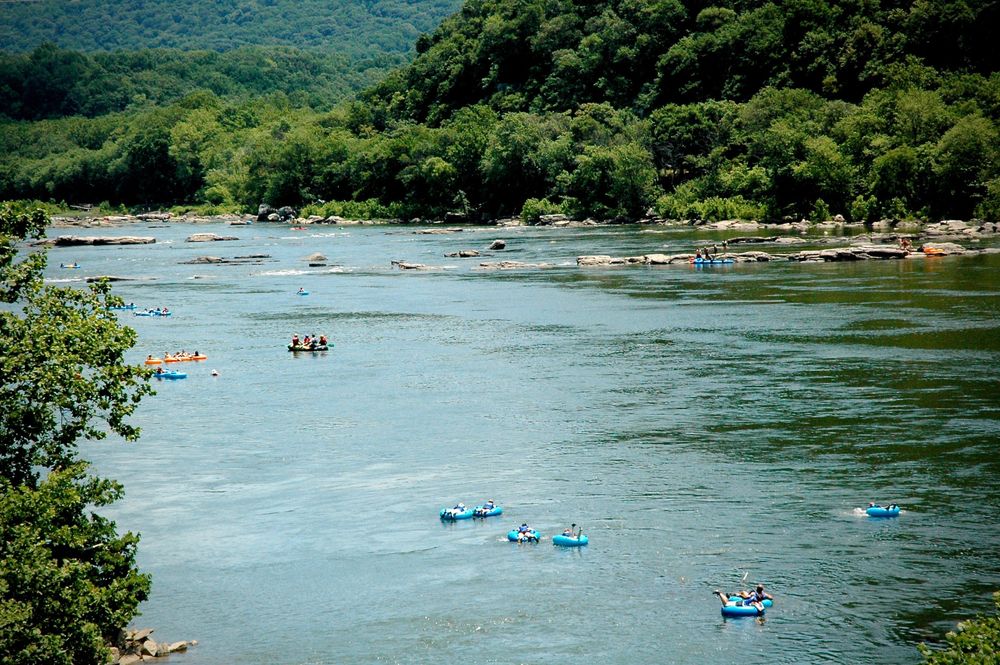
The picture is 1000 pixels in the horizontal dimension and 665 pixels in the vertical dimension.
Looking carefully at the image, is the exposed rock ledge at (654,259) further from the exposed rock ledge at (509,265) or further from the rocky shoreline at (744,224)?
the rocky shoreline at (744,224)

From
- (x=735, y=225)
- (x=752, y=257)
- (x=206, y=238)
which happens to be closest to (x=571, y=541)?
(x=752, y=257)

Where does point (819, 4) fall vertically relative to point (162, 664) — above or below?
above

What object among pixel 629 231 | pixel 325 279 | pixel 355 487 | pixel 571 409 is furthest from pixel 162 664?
pixel 629 231

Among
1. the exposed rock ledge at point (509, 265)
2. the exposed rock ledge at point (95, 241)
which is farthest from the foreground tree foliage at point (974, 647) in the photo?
the exposed rock ledge at point (95, 241)

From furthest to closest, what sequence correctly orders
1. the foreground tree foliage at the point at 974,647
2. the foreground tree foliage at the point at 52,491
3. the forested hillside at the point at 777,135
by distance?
the forested hillside at the point at 777,135
the foreground tree foliage at the point at 52,491
the foreground tree foliage at the point at 974,647

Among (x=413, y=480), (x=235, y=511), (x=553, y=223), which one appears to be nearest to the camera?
(x=235, y=511)

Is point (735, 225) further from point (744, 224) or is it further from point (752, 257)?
point (752, 257)

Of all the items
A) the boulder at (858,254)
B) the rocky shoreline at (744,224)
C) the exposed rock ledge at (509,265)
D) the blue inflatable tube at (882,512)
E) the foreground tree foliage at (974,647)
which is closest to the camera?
the foreground tree foliage at (974,647)

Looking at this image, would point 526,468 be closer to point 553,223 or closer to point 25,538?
point 25,538
